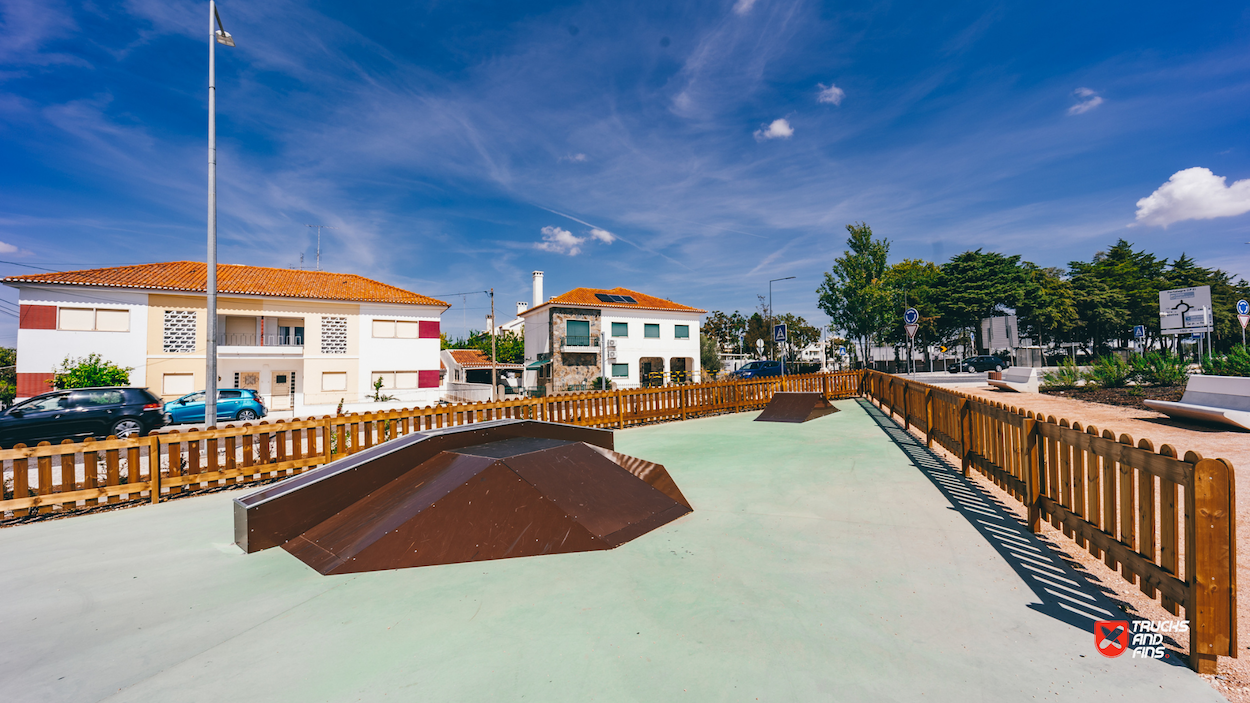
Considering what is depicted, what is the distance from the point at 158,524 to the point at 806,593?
7.14m

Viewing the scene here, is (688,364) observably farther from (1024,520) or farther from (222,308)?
(1024,520)

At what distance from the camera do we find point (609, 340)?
37375 mm

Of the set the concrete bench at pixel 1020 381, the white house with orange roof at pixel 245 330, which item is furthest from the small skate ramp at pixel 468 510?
the white house with orange roof at pixel 245 330

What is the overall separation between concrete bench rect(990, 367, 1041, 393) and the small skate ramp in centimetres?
2035

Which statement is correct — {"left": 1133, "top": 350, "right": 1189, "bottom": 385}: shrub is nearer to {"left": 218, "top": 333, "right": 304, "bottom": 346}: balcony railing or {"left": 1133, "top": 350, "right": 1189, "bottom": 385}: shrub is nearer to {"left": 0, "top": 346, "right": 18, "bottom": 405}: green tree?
{"left": 218, "top": 333, "right": 304, "bottom": 346}: balcony railing

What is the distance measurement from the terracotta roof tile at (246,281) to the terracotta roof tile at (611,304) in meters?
9.34

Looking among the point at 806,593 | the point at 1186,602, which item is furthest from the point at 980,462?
the point at 806,593

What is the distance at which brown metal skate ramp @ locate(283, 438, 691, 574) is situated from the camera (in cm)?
418

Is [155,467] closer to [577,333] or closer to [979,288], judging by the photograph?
[577,333]

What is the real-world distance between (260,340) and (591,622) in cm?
3302

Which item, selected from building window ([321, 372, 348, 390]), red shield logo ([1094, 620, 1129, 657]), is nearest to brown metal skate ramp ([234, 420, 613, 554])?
red shield logo ([1094, 620, 1129, 657])

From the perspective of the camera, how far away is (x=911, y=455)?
8227 millimetres

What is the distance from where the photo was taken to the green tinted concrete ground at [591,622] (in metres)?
2.48

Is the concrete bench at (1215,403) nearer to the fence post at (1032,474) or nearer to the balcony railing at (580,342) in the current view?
the fence post at (1032,474)
